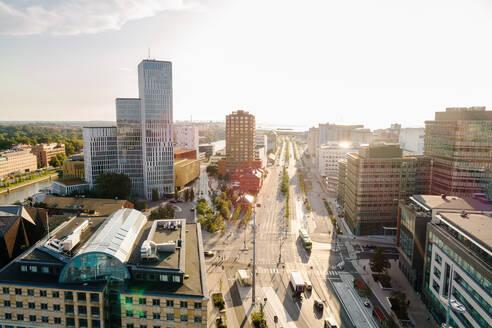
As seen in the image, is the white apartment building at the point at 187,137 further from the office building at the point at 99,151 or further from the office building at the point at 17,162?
the office building at the point at 99,151

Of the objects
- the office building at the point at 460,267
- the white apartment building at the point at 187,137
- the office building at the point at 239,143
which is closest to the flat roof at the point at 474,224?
the office building at the point at 460,267

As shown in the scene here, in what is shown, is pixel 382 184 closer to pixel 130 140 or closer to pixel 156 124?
pixel 156 124

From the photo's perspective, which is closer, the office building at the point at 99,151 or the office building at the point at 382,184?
the office building at the point at 382,184

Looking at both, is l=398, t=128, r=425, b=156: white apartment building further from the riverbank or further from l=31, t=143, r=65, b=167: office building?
l=31, t=143, r=65, b=167: office building

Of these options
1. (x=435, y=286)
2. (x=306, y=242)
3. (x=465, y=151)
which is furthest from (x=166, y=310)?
(x=465, y=151)

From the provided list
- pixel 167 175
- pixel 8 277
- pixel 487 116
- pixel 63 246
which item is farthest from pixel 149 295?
pixel 167 175

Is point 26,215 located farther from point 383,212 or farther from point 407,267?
point 383,212
